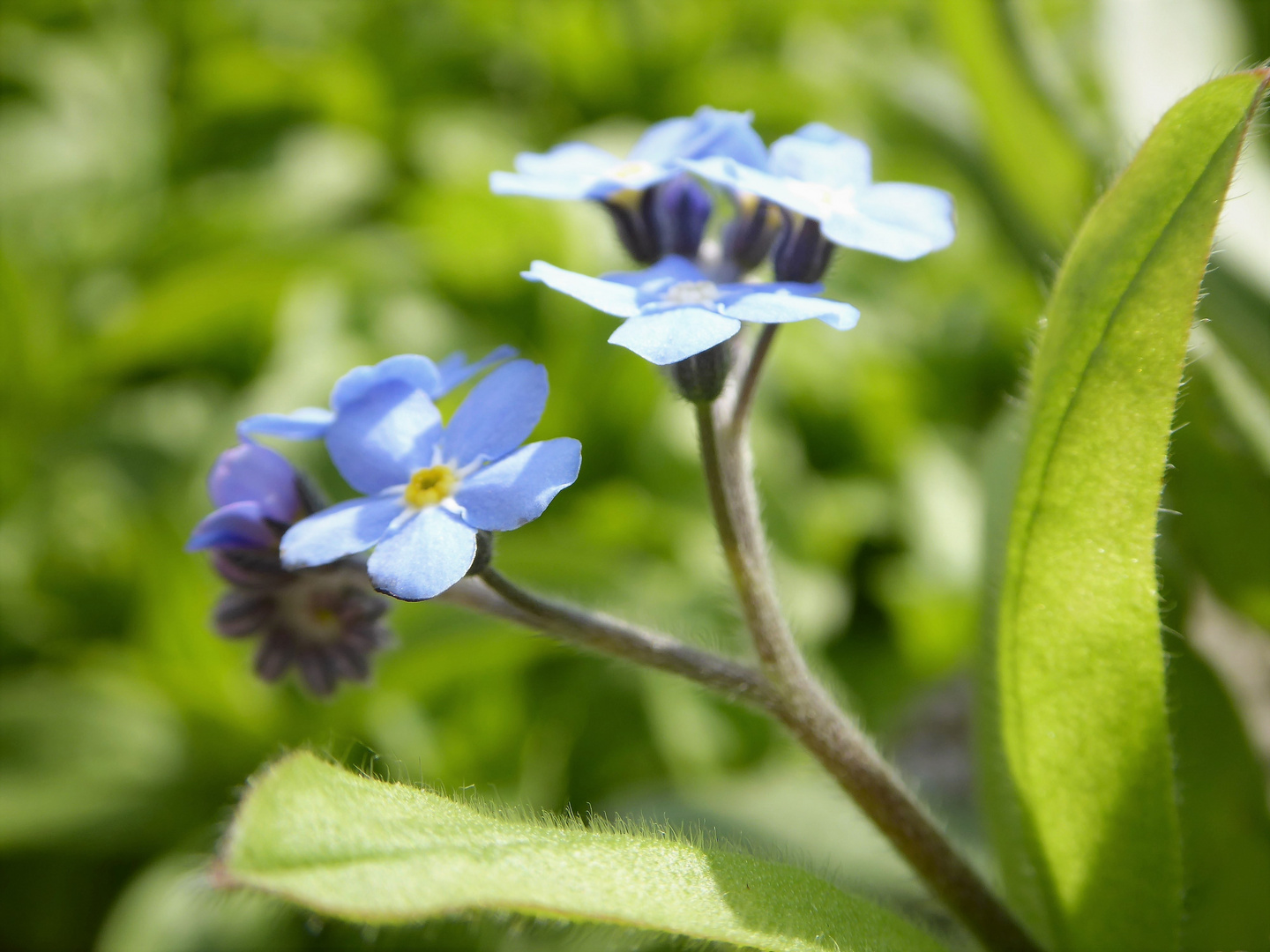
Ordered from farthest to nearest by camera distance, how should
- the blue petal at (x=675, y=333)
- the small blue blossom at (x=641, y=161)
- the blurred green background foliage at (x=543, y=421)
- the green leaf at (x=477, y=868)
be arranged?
1. the blurred green background foliage at (x=543, y=421)
2. the small blue blossom at (x=641, y=161)
3. the blue petal at (x=675, y=333)
4. the green leaf at (x=477, y=868)

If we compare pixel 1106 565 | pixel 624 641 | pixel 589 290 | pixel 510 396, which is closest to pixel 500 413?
pixel 510 396

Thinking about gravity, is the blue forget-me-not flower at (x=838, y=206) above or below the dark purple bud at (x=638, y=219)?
above

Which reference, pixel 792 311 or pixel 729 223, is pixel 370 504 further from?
pixel 729 223

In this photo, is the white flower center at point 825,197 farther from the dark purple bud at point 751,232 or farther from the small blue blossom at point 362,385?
the small blue blossom at point 362,385

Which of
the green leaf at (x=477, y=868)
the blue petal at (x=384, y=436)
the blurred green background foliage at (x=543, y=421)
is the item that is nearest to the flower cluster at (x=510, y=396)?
the blue petal at (x=384, y=436)

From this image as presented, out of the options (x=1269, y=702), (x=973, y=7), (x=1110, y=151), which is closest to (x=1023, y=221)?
(x=1110, y=151)

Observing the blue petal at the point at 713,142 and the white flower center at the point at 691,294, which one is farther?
the blue petal at the point at 713,142
